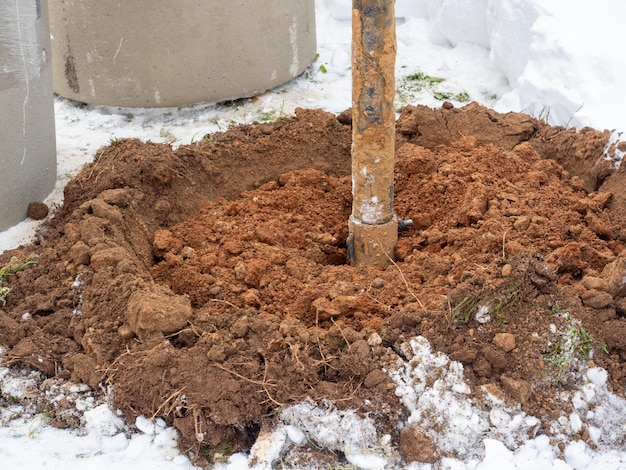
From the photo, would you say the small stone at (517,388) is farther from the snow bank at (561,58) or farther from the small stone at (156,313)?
the snow bank at (561,58)

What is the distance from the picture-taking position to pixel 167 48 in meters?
4.58

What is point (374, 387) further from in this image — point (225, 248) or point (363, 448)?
point (225, 248)

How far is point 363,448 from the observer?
231 cm

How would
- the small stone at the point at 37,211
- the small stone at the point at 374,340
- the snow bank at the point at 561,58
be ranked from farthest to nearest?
the snow bank at the point at 561,58 < the small stone at the point at 37,211 < the small stone at the point at 374,340

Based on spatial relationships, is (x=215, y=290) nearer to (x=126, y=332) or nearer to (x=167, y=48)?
(x=126, y=332)

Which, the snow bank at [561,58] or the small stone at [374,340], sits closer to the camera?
the small stone at [374,340]

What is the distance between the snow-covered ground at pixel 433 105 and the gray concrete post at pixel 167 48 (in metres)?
0.13

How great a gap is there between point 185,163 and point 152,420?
5.18 feet

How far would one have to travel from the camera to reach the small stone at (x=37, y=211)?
368 cm

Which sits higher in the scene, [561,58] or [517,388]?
[561,58]

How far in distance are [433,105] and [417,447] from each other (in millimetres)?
2974

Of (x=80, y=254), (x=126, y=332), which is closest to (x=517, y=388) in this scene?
(x=126, y=332)

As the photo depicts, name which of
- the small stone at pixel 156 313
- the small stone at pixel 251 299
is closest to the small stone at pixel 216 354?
the small stone at pixel 156 313

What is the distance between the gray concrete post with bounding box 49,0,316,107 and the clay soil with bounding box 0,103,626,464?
783 mm
